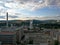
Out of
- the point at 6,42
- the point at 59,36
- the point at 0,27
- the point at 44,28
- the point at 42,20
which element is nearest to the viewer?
the point at 6,42

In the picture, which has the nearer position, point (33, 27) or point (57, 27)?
point (57, 27)

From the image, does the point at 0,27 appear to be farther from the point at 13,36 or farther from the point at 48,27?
the point at 48,27

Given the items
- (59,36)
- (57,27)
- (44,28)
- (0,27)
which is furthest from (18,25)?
(59,36)

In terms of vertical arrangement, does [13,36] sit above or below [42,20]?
below

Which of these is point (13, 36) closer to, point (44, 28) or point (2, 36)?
point (2, 36)

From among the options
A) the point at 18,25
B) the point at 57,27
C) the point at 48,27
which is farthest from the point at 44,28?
the point at 18,25

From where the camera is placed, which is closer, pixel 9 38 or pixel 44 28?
pixel 9 38

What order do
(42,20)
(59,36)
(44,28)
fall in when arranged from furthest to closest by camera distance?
(44,28), (42,20), (59,36)

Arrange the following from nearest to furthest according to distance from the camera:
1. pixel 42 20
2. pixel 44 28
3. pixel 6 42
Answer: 1. pixel 6 42
2. pixel 42 20
3. pixel 44 28

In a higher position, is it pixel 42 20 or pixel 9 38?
pixel 42 20
